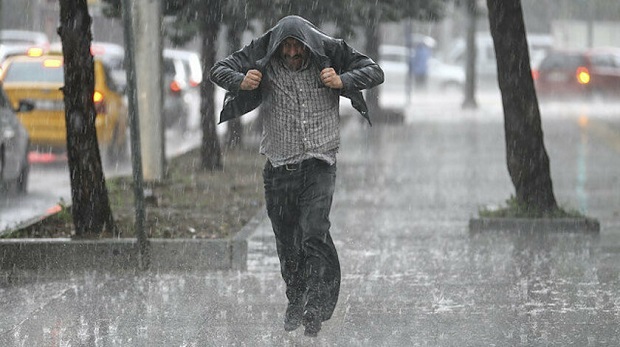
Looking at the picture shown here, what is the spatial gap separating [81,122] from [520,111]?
3903 mm

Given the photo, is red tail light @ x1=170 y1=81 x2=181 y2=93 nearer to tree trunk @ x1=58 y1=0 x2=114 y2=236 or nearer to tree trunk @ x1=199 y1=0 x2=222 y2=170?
tree trunk @ x1=199 y1=0 x2=222 y2=170

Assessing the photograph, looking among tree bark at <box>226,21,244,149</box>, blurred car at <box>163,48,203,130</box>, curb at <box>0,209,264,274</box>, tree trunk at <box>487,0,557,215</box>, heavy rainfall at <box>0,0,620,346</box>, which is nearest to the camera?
heavy rainfall at <box>0,0,620,346</box>

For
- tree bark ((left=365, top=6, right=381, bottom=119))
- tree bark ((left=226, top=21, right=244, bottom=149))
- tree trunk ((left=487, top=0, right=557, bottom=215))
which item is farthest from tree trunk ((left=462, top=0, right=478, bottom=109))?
tree trunk ((left=487, top=0, right=557, bottom=215))

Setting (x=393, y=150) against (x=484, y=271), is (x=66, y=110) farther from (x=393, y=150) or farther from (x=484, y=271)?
(x=393, y=150)

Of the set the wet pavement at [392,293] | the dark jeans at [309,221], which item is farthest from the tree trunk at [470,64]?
the dark jeans at [309,221]

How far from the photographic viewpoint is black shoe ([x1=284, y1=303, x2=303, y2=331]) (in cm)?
809

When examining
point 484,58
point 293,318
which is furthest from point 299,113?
point 484,58

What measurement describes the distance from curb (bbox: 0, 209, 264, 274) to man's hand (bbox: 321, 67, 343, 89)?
311 cm

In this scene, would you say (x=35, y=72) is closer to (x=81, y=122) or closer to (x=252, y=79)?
(x=81, y=122)

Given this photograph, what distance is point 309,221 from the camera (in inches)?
318

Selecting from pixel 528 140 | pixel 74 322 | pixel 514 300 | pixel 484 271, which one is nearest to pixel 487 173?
pixel 528 140

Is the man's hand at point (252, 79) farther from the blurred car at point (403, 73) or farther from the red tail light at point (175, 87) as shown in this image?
the blurred car at point (403, 73)

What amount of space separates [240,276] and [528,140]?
359 centimetres

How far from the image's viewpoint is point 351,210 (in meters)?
14.4
